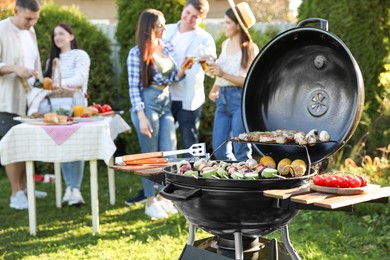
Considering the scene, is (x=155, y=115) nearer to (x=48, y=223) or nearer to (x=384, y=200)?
(x=48, y=223)

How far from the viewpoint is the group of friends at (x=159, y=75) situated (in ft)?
15.5

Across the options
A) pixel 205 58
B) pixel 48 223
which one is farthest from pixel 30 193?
pixel 205 58

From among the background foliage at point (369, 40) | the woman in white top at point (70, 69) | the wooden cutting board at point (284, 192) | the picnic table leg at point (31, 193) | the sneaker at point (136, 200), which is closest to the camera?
the wooden cutting board at point (284, 192)

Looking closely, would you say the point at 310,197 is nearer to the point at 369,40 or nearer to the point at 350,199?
the point at 350,199

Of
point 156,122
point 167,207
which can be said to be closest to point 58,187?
point 167,207

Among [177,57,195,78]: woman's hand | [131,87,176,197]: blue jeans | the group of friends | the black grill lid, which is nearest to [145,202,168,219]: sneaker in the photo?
the group of friends

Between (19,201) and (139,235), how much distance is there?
1.54 metres

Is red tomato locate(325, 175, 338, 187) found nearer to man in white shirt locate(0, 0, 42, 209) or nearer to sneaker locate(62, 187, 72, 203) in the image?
man in white shirt locate(0, 0, 42, 209)

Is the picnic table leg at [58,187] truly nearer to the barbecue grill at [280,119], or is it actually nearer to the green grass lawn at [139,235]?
the green grass lawn at [139,235]

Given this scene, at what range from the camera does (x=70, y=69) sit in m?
5.60

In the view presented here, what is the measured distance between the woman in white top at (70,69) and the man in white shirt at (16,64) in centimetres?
24

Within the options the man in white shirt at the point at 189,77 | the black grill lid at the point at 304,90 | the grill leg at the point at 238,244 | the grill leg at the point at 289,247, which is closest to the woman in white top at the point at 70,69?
the man in white shirt at the point at 189,77

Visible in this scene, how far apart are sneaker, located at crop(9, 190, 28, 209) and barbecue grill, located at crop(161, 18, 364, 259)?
3.25 metres

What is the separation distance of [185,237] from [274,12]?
12911 millimetres
